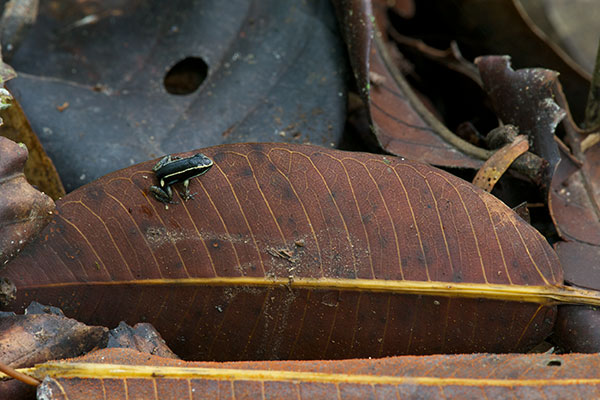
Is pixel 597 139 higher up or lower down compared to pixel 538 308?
higher up

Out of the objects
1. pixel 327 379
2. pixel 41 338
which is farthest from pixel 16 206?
pixel 327 379

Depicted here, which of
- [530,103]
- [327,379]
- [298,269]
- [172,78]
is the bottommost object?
[327,379]

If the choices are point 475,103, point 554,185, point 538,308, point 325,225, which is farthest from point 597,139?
point 325,225

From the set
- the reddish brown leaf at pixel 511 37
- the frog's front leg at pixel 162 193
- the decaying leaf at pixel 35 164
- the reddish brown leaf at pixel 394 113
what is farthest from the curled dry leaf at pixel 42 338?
the reddish brown leaf at pixel 511 37

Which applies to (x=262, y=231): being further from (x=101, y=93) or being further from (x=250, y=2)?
(x=250, y=2)

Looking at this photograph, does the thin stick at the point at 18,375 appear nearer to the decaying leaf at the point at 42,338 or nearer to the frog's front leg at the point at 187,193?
the decaying leaf at the point at 42,338

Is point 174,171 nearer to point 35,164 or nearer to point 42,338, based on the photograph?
point 42,338
